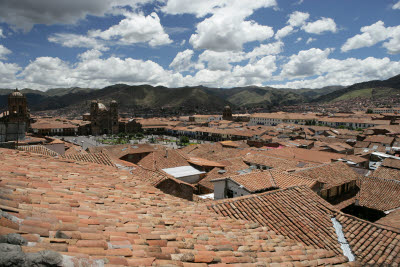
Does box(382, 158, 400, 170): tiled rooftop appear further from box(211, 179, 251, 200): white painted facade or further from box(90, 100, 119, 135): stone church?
box(90, 100, 119, 135): stone church

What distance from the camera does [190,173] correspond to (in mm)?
21047

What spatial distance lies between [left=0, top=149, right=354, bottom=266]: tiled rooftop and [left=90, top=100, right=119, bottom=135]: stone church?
80.6 m

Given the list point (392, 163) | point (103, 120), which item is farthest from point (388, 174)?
point (103, 120)

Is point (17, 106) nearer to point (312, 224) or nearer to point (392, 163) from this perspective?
point (312, 224)

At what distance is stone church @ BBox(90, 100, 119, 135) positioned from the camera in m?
81.9

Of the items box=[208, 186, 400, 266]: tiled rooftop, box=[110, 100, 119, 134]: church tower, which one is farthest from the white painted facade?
box=[110, 100, 119, 134]: church tower

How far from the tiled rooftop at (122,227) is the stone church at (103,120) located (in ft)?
264

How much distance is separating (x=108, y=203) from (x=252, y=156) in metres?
24.5

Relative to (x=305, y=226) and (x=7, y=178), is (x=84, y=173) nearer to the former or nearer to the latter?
(x=7, y=178)

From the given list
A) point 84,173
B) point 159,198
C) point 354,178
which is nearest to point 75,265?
point 159,198

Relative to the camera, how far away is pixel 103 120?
83.8 metres

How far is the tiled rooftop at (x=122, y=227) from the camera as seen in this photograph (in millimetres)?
2594

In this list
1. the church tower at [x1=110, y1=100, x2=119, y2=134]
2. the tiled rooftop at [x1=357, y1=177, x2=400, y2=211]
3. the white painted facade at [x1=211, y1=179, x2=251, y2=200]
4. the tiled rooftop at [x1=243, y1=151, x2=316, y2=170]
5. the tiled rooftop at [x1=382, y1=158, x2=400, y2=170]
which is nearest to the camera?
the white painted facade at [x1=211, y1=179, x2=251, y2=200]

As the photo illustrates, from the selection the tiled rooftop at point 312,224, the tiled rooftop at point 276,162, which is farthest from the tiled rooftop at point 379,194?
the tiled rooftop at point 312,224
